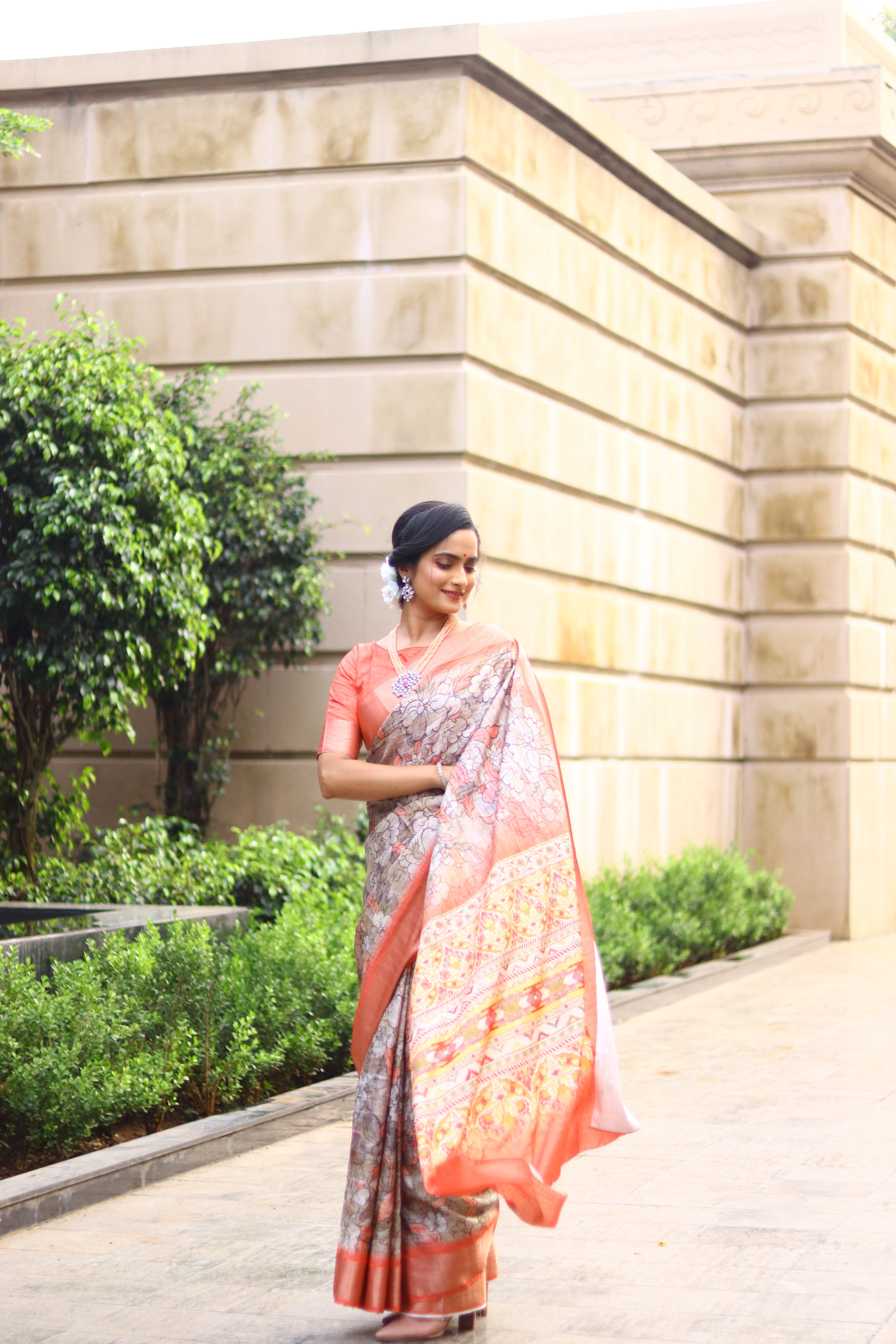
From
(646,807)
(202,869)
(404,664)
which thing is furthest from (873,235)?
(404,664)

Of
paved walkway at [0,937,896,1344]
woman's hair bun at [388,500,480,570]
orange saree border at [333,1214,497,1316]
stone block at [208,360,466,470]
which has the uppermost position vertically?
stone block at [208,360,466,470]

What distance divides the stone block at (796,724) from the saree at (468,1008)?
1091 cm

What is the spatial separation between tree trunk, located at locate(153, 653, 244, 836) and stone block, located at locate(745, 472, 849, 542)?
6.06 m

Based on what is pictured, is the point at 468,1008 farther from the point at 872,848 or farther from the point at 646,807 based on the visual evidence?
the point at 872,848

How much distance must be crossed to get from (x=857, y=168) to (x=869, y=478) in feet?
8.39

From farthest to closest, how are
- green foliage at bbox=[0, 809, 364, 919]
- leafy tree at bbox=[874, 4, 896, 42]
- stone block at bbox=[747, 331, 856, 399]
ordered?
leafy tree at bbox=[874, 4, 896, 42] → stone block at bbox=[747, 331, 856, 399] → green foliage at bbox=[0, 809, 364, 919]

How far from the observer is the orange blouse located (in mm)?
4762

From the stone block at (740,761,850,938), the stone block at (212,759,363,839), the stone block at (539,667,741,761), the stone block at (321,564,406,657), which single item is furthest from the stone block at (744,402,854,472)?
the stone block at (212,759,363,839)

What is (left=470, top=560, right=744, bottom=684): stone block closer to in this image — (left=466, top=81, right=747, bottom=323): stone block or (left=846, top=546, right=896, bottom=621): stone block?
(left=846, top=546, right=896, bottom=621): stone block

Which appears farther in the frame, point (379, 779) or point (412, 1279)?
point (379, 779)

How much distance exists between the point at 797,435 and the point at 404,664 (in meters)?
11.2

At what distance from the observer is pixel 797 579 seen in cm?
1542

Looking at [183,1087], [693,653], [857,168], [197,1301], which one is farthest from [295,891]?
[857,168]

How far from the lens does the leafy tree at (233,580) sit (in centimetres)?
1048
